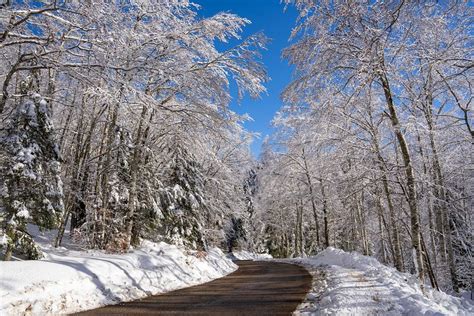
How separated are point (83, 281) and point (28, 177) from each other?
399 centimetres

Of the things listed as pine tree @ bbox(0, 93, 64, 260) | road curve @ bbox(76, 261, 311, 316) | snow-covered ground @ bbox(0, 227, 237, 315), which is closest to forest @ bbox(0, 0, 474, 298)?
pine tree @ bbox(0, 93, 64, 260)

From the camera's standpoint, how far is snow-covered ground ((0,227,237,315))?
5.04m

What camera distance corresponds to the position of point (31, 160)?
888 centimetres

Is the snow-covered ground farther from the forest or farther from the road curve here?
the forest

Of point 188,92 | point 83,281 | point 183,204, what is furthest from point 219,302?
point 183,204

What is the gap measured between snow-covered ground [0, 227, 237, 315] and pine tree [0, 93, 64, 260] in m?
1.93

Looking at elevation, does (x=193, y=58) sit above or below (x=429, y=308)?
above

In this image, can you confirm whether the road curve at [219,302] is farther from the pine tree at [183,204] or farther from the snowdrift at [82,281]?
the pine tree at [183,204]

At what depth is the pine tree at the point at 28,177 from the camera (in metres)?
8.48

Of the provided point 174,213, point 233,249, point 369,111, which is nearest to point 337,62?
point 369,111

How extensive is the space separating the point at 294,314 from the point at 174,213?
496 inches

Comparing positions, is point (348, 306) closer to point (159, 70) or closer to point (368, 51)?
point (368, 51)

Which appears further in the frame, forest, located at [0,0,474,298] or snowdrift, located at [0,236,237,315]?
forest, located at [0,0,474,298]

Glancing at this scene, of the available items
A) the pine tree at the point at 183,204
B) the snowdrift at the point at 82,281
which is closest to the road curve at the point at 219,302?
the snowdrift at the point at 82,281
